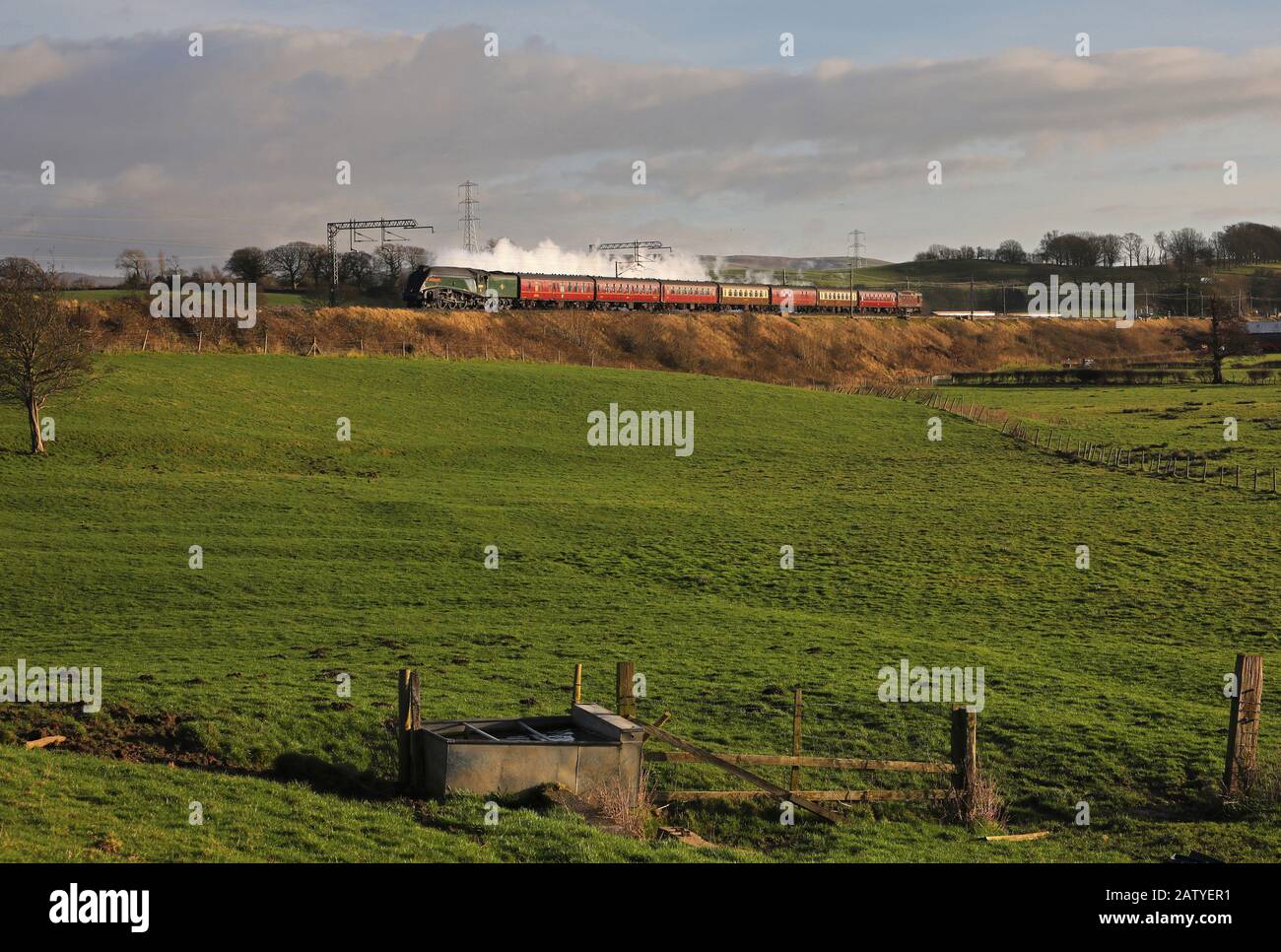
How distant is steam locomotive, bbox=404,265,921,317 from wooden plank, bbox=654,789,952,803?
88.2m

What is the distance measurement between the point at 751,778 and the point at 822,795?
1141 mm

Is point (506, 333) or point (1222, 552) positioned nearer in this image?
point (1222, 552)

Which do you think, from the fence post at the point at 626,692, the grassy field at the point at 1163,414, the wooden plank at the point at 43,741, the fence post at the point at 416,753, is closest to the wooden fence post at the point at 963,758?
the fence post at the point at 626,692

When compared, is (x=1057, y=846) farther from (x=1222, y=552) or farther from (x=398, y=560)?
(x=1222, y=552)

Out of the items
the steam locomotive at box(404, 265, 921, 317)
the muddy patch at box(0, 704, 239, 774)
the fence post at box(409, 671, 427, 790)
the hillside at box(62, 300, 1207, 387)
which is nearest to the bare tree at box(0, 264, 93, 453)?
the hillside at box(62, 300, 1207, 387)

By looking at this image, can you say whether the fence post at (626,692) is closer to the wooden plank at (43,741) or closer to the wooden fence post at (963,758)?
the wooden fence post at (963,758)

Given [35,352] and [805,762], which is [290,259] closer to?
[35,352]

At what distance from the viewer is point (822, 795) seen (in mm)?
17375
